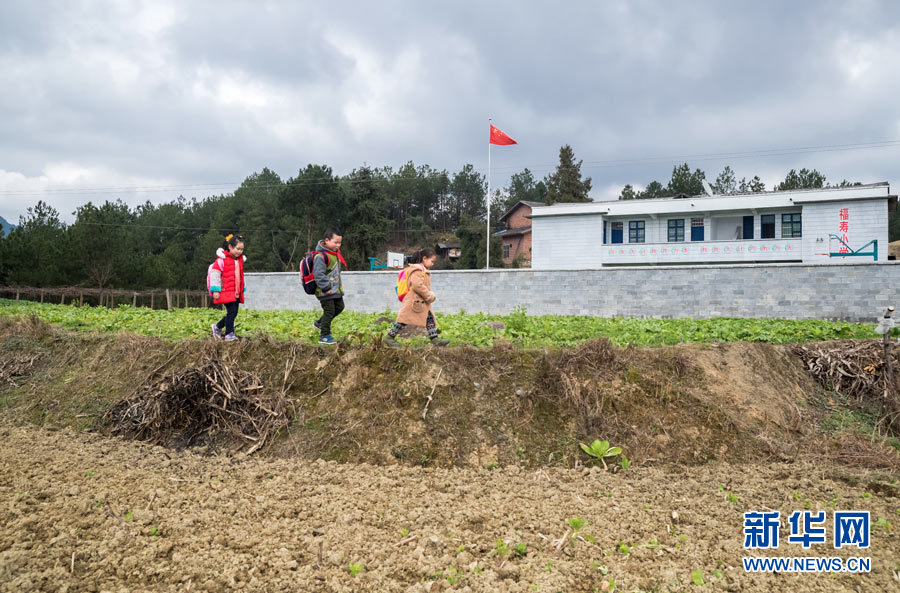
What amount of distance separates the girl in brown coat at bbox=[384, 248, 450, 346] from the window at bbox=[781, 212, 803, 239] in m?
26.3

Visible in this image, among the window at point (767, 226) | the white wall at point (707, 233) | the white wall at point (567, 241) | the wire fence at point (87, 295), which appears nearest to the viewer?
the wire fence at point (87, 295)

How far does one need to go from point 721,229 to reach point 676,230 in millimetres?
2359

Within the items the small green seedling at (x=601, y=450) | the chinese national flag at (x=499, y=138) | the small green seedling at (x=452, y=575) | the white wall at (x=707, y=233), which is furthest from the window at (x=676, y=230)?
the small green seedling at (x=452, y=575)

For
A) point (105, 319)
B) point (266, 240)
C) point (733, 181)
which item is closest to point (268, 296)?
point (105, 319)

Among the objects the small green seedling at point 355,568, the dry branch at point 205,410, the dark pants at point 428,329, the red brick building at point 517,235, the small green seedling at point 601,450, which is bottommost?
the small green seedling at point 355,568

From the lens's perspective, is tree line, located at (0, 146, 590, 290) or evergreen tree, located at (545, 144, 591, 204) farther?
evergreen tree, located at (545, 144, 591, 204)

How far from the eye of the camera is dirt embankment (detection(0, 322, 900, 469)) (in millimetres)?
5645

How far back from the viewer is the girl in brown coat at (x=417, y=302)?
24.1ft

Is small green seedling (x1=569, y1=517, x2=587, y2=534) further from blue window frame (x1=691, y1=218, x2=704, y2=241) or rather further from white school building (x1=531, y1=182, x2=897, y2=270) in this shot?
blue window frame (x1=691, y1=218, x2=704, y2=241)

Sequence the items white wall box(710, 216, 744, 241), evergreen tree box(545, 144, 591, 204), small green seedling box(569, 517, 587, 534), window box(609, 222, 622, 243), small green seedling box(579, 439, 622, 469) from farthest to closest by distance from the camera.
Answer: evergreen tree box(545, 144, 591, 204)
window box(609, 222, 622, 243)
white wall box(710, 216, 744, 241)
small green seedling box(579, 439, 622, 469)
small green seedling box(569, 517, 587, 534)

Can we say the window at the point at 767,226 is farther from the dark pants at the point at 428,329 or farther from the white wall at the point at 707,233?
the dark pants at the point at 428,329

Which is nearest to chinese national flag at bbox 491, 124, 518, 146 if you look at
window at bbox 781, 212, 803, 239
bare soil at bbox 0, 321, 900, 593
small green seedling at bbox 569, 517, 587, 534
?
window at bbox 781, 212, 803, 239

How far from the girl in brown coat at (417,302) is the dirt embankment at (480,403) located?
744 millimetres

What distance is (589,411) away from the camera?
19.1 feet
